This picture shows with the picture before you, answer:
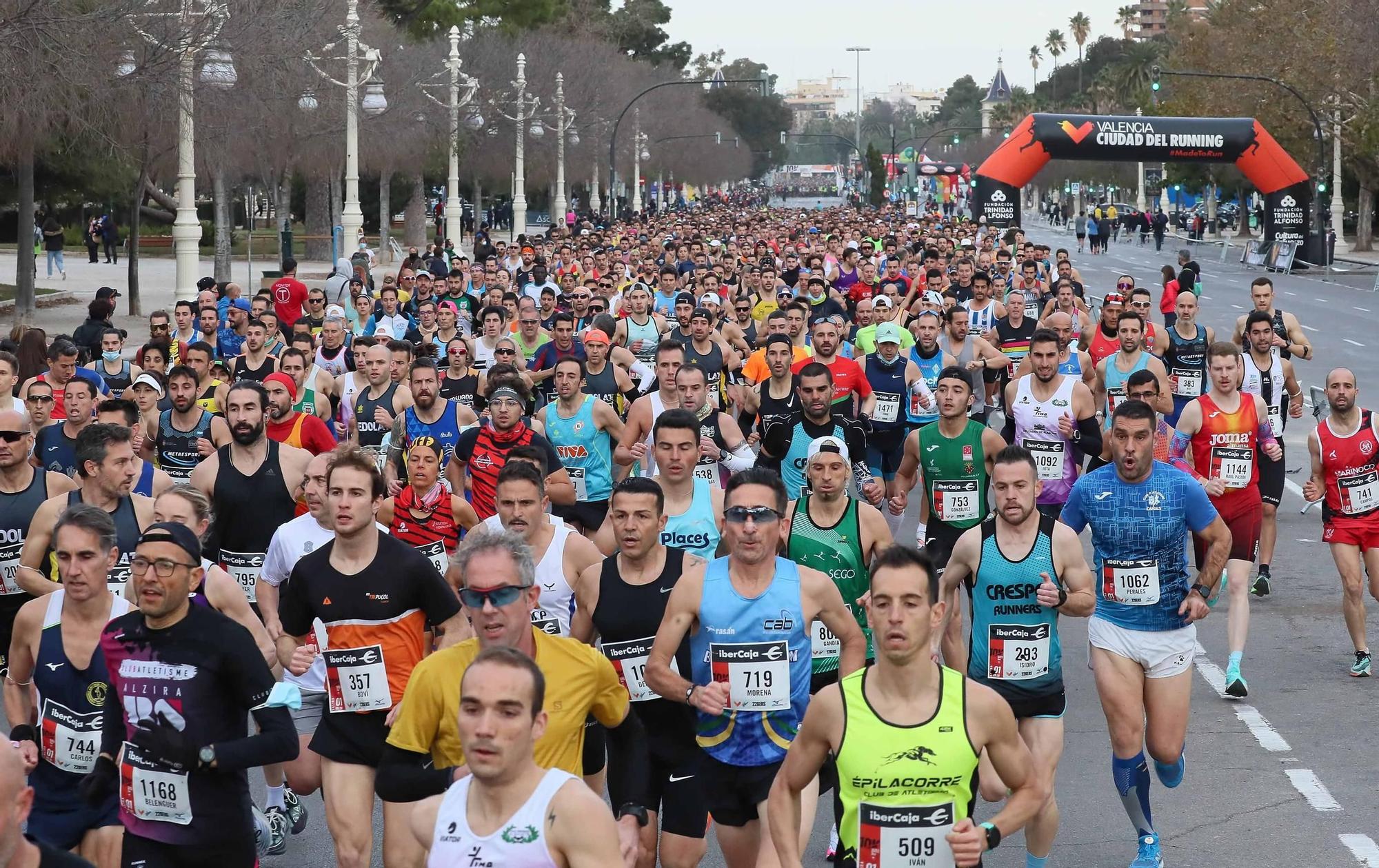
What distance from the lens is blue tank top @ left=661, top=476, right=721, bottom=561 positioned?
7.87 metres

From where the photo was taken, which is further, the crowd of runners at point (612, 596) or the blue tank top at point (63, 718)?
the blue tank top at point (63, 718)

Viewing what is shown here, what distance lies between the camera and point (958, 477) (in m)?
9.68

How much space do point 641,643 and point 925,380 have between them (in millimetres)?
7629

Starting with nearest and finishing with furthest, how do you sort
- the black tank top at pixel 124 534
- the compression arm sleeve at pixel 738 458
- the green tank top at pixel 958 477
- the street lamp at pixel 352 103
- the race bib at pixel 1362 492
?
the black tank top at pixel 124 534 < the green tank top at pixel 958 477 < the compression arm sleeve at pixel 738 458 < the race bib at pixel 1362 492 < the street lamp at pixel 352 103

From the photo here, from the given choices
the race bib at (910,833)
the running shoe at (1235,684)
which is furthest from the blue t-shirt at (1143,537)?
the race bib at (910,833)

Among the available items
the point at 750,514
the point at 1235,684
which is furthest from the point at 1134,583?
the point at 1235,684

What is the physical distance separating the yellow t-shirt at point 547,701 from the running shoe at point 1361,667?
6.03 m

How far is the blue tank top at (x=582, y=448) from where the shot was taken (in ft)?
35.4

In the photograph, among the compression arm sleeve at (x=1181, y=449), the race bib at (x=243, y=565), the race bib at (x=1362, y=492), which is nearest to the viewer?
the race bib at (x=243, y=565)

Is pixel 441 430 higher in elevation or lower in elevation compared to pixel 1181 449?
higher

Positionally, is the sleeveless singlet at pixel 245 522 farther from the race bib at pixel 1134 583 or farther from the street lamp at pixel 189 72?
the street lamp at pixel 189 72

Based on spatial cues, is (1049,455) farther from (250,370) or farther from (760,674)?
(250,370)

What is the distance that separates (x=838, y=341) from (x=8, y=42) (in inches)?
439

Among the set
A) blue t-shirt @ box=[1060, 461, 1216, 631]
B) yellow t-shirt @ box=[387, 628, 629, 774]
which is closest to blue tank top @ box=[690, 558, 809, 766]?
yellow t-shirt @ box=[387, 628, 629, 774]
